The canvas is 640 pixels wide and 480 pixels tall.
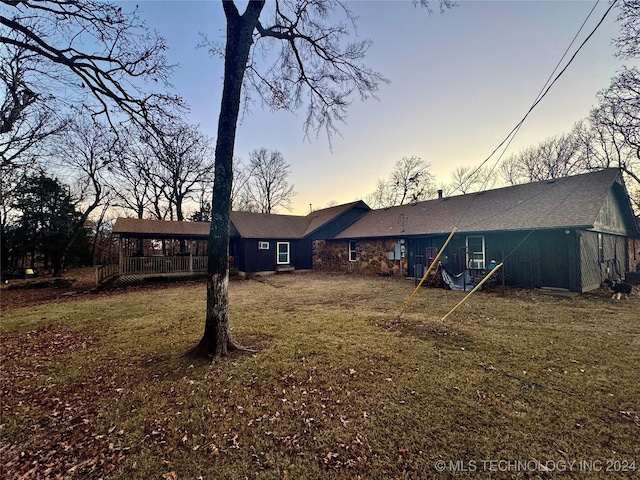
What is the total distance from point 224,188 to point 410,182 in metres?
30.9

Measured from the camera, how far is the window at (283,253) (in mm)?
18719

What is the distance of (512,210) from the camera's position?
12078 millimetres

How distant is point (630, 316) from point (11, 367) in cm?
1322

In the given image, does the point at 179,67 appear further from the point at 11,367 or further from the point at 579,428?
the point at 579,428

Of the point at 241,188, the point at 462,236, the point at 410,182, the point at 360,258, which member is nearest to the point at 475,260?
the point at 462,236

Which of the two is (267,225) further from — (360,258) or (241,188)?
(241,188)

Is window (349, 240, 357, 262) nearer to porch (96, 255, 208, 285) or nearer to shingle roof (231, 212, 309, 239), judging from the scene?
shingle roof (231, 212, 309, 239)

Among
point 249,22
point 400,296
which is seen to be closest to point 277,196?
point 400,296

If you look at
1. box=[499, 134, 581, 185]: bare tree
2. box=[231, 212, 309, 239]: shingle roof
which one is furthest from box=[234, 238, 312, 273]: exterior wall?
box=[499, 134, 581, 185]: bare tree

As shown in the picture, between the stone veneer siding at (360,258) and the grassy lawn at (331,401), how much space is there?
360 inches

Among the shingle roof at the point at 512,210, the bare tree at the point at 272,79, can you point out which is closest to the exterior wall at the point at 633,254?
the shingle roof at the point at 512,210

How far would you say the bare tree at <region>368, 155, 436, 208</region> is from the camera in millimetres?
31172

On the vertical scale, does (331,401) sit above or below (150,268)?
below

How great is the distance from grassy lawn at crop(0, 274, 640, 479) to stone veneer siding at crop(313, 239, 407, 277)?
915 cm
